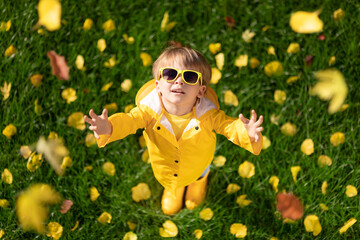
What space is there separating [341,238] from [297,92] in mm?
995

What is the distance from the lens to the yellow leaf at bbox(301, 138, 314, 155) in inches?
96.7

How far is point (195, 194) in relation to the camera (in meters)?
2.34

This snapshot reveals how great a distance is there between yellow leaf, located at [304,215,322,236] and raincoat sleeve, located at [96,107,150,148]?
1224 millimetres

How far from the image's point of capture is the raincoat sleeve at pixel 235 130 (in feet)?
5.56

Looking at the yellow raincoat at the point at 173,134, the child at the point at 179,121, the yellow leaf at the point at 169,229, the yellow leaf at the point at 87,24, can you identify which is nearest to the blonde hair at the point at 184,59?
the child at the point at 179,121

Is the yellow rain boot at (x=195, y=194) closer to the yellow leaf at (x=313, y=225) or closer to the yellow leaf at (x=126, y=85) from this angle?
the yellow leaf at (x=313, y=225)

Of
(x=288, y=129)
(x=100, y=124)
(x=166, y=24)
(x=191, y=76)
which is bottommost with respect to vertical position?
(x=288, y=129)

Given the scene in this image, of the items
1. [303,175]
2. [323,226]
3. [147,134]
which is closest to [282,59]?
[303,175]

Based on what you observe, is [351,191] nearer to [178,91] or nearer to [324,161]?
[324,161]

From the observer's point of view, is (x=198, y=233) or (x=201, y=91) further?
(x=198, y=233)

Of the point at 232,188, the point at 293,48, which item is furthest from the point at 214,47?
the point at 232,188

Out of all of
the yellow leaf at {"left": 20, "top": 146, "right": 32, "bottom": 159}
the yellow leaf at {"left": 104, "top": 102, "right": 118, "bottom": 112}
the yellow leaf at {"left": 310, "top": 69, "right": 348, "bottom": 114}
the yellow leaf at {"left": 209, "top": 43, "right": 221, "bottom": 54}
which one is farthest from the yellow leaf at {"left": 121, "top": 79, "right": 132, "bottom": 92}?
the yellow leaf at {"left": 310, "top": 69, "right": 348, "bottom": 114}

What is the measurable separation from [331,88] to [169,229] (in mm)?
1508

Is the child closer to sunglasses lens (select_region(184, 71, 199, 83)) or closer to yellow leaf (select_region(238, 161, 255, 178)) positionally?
sunglasses lens (select_region(184, 71, 199, 83))
